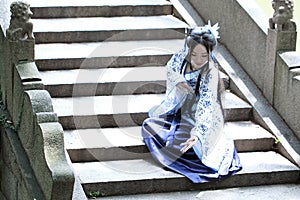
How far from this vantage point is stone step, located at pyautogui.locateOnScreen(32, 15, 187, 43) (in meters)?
9.73

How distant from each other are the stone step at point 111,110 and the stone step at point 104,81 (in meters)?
0.08

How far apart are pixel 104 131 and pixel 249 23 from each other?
2.31 meters

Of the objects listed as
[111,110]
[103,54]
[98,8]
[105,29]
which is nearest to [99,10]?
[98,8]

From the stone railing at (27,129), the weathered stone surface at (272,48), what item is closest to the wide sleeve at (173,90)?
the weathered stone surface at (272,48)

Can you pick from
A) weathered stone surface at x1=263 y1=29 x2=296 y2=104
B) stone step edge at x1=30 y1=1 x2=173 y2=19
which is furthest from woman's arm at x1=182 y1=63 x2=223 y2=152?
stone step edge at x1=30 y1=1 x2=173 y2=19

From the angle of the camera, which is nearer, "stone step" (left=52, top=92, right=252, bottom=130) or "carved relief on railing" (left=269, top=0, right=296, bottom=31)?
"stone step" (left=52, top=92, right=252, bottom=130)

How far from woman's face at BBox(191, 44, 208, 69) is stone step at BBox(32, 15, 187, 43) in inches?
68.8

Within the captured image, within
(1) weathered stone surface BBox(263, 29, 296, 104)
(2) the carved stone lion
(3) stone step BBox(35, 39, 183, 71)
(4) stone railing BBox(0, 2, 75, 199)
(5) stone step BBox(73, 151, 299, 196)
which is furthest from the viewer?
(3) stone step BBox(35, 39, 183, 71)

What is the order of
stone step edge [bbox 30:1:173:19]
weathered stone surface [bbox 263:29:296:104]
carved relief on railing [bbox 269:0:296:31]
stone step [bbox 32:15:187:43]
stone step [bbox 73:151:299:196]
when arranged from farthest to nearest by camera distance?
stone step edge [bbox 30:1:173:19] < stone step [bbox 32:15:187:43] < weathered stone surface [bbox 263:29:296:104] < carved relief on railing [bbox 269:0:296:31] < stone step [bbox 73:151:299:196]

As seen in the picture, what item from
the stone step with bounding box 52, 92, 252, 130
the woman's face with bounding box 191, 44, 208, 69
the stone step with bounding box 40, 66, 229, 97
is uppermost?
the woman's face with bounding box 191, 44, 208, 69

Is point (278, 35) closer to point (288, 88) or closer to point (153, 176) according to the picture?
point (288, 88)

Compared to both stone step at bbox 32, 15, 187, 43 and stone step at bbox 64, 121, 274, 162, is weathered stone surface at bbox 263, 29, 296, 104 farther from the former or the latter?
stone step at bbox 32, 15, 187, 43

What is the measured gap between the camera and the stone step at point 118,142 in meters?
8.17

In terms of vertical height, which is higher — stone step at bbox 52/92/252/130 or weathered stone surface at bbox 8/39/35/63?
weathered stone surface at bbox 8/39/35/63
